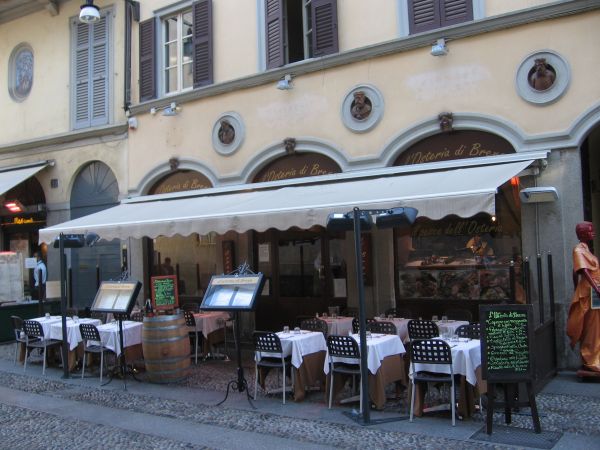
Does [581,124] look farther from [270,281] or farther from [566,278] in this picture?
[270,281]

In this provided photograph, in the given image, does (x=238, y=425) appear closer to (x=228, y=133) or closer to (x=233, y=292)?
(x=233, y=292)

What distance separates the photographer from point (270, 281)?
12203 mm

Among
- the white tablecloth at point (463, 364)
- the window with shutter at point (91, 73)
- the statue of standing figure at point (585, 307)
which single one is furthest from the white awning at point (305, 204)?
the window with shutter at point (91, 73)

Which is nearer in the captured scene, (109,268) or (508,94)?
(508,94)

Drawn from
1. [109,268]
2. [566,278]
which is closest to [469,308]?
[566,278]

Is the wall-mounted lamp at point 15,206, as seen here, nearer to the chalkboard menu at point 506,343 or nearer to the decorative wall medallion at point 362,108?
the decorative wall medallion at point 362,108

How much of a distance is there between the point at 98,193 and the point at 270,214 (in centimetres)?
733

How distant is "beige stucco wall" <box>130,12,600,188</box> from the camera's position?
855 cm

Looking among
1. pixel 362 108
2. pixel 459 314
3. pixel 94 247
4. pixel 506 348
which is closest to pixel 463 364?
pixel 506 348

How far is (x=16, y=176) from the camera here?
582 inches

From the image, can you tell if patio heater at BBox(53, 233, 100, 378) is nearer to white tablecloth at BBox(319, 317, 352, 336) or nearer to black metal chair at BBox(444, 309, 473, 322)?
white tablecloth at BBox(319, 317, 352, 336)

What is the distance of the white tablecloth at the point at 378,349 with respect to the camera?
6.91 meters

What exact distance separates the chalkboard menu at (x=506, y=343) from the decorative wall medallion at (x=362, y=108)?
4.91 meters

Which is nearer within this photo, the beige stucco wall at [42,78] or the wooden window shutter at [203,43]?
the wooden window shutter at [203,43]
